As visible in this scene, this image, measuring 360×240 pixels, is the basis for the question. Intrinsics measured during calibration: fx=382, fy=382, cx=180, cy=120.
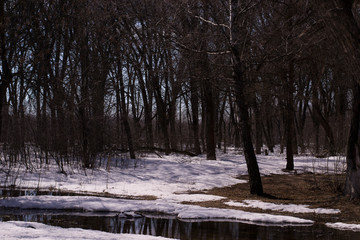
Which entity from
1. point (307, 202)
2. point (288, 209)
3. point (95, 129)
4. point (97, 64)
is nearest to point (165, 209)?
point (288, 209)

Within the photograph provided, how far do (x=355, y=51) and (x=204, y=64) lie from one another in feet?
28.9

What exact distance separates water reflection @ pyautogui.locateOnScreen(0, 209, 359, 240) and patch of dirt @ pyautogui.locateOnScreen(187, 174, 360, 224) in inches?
47.8

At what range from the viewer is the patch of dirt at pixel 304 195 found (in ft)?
26.8

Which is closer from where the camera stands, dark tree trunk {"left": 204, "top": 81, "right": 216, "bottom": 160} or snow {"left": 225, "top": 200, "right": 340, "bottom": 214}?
snow {"left": 225, "top": 200, "right": 340, "bottom": 214}

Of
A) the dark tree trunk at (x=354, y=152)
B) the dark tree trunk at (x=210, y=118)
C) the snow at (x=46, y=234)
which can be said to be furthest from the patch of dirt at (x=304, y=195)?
the dark tree trunk at (x=210, y=118)

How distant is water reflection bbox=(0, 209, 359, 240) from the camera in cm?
654

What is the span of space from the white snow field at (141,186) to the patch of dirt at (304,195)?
1.36 feet

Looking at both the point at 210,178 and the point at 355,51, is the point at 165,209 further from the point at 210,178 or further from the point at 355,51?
the point at 210,178

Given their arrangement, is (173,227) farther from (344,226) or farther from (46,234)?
(344,226)

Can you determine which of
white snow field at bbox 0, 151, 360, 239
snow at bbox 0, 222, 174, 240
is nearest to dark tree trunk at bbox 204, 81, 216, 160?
white snow field at bbox 0, 151, 360, 239

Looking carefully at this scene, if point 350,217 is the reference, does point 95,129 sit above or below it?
above

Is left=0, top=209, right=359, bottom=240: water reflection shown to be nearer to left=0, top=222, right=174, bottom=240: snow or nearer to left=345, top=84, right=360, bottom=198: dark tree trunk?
left=0, top=222, right=174, bottom=240: snow

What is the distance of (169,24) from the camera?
11195 mm

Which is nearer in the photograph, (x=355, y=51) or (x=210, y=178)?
(x=355, y=51)
